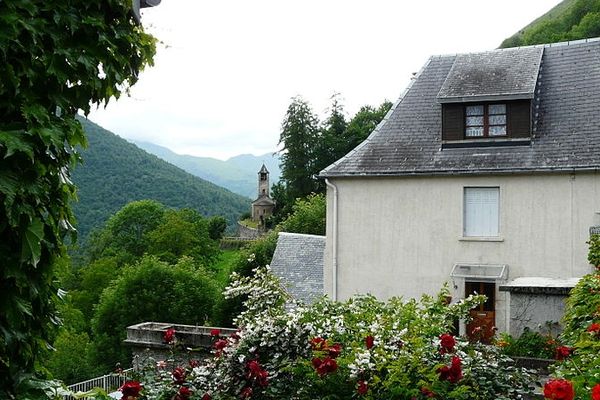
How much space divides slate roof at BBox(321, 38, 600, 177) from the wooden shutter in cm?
30

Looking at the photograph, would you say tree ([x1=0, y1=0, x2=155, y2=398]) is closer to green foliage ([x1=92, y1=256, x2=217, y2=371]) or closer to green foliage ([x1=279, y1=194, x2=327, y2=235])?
green foliage ([x1=92, y1=256, x2=217, y2=371])

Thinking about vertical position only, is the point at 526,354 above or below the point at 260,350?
below

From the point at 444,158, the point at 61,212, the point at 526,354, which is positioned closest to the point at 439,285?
the point at 444,158

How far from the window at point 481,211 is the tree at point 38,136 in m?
15.3

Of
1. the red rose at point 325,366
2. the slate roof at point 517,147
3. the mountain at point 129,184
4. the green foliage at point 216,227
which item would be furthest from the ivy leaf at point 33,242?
the mountain at point 129,184

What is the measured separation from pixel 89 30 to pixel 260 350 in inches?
153

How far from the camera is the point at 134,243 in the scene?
58.8m

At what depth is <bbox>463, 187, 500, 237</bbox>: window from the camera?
57.9ft

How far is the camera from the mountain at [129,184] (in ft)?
302

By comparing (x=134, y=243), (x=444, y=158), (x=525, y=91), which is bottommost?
(x=134, y=243)

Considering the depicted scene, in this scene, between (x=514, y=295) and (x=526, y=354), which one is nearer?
(x=514, y=295)

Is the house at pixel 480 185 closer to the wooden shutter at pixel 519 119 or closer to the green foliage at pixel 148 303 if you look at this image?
the wooden shutter at pixel 519 119

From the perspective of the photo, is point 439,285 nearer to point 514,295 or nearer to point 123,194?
point 514,295

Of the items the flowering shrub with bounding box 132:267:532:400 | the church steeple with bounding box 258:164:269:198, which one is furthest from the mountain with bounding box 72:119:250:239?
the flowering shrub with bounding box 132:267:532:400
